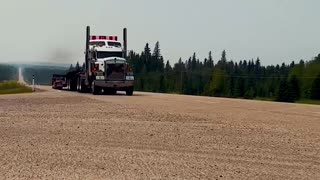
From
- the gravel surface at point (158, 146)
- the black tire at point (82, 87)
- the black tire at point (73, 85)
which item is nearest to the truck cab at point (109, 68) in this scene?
the black tire at point (82, 87)

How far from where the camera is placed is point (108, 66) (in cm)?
4203

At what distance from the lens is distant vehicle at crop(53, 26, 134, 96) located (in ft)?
138

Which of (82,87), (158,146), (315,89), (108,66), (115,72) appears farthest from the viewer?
(315,89)

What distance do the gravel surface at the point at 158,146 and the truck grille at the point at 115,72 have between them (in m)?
20.3

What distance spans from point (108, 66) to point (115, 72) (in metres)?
0.66

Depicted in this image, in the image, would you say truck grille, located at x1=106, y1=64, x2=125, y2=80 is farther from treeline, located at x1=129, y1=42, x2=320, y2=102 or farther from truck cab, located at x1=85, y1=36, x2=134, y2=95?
treeline, located at x1=129, y1=42, x2=320, y2=102

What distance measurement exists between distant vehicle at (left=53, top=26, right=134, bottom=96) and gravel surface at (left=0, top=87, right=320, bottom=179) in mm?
20354

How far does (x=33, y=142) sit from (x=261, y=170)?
5.67 meters

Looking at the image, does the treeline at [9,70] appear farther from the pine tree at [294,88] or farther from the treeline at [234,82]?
the pine tree at [294,88]

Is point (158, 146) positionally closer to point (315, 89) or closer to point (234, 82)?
point (315, 89)

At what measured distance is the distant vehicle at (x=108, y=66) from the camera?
42.2 meters

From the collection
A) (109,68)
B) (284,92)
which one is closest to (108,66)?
(109,68)

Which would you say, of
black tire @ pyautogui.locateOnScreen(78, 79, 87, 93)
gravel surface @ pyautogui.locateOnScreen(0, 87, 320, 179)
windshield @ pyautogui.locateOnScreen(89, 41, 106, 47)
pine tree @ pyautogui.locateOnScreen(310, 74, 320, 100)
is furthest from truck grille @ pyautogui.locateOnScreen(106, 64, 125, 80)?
pine tree @ pyautogui.locateOnScreen(310, 74, 320, 100)

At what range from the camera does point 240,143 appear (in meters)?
14.2
